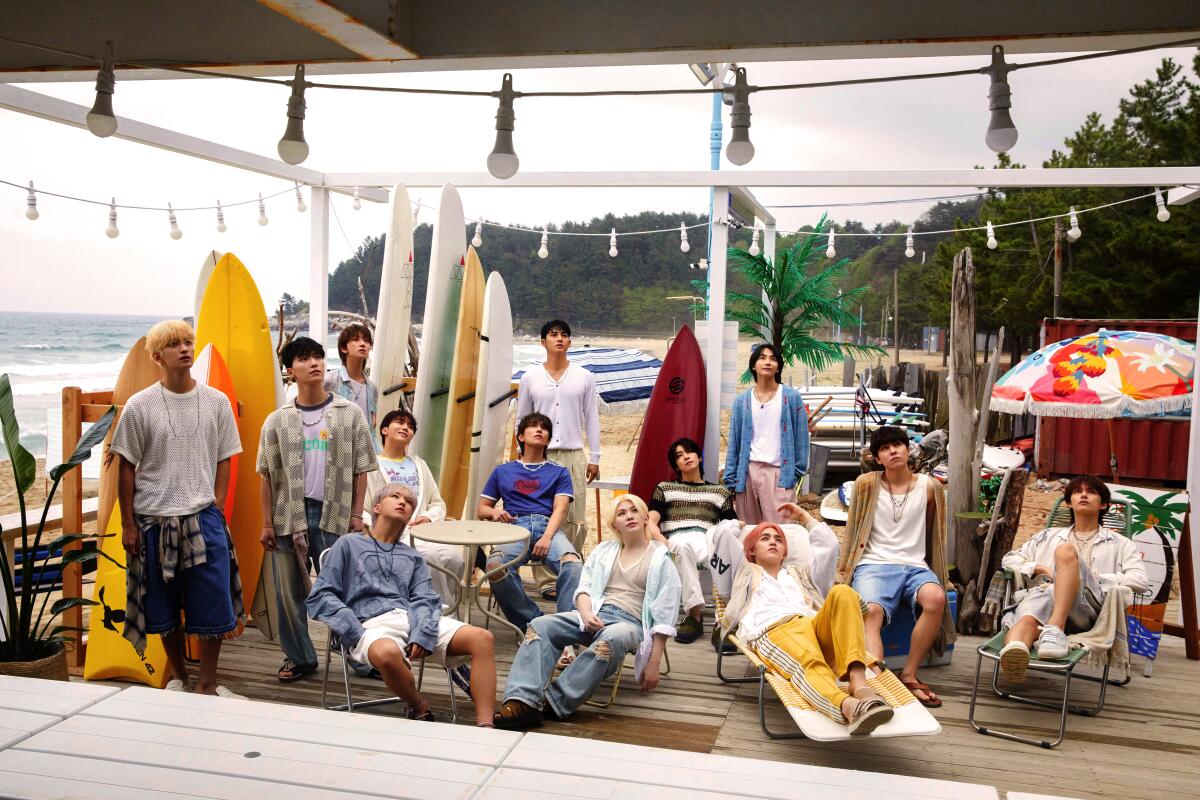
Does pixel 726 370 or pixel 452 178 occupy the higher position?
pixel 452 178

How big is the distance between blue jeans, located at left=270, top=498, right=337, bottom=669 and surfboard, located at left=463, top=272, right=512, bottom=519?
151 centimetres

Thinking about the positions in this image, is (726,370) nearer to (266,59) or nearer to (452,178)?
(452,178)

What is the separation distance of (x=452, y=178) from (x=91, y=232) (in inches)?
1207

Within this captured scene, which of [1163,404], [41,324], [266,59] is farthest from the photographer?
[41,324]

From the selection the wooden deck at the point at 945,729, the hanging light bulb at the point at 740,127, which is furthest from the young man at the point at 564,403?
the hanging light bulb at the point at 740,127

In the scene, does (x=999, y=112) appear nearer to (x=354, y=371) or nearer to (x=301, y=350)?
(x=301, y=350)

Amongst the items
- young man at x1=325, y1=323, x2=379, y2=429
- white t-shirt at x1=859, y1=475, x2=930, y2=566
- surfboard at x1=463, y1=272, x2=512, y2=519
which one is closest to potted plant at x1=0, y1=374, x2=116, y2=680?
young man at x1=325, y1=323, x2=379, y2=429

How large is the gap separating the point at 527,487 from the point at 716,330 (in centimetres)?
173

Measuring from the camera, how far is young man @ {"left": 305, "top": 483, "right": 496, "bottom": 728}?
11.5 ft

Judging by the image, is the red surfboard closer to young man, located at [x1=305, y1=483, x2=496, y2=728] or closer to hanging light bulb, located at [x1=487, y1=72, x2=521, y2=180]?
young man, located at [x1=305, y1=483, x2=496, y2=728]

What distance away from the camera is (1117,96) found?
894 inches

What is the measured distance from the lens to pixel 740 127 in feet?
9.57

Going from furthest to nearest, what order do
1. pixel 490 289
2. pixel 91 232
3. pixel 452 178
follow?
pixel 91 232, pixel 452 178, pixel 490 289

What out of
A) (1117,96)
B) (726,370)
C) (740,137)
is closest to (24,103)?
(740,137)
